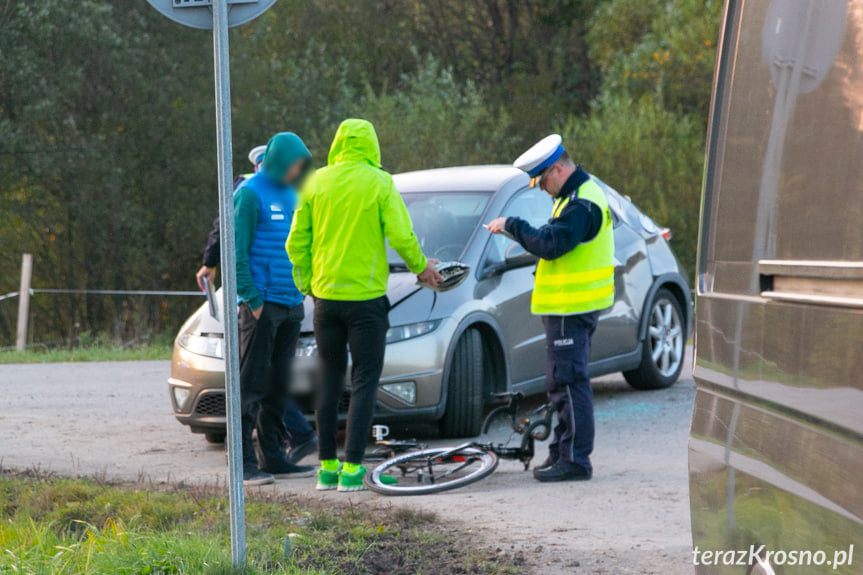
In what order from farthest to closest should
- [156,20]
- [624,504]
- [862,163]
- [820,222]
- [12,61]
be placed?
[156,20] → [12,61] → [624,504] → [820,222] → [862,163]

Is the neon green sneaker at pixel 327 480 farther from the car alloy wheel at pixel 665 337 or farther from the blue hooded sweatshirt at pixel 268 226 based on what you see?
the car alloy wheel at pixel 665 337

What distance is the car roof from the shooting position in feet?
26.7

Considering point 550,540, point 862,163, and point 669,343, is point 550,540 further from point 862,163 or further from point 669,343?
point 669,343

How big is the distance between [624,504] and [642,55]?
23496mm

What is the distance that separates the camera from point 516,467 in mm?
6879

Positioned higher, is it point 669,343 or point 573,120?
point 573,120

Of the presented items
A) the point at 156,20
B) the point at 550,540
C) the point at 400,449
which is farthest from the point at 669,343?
the point at 156,20

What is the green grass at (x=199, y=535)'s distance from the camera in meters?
4.17

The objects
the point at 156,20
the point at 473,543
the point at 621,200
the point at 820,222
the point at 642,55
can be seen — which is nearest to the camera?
the point at 820,222

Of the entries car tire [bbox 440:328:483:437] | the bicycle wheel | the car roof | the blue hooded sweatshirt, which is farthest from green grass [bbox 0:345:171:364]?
the bicycle wheel

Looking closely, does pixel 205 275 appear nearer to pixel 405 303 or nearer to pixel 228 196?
pixel 405 303

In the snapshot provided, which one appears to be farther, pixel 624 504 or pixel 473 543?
pixel 624 504

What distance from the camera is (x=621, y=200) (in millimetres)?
9188

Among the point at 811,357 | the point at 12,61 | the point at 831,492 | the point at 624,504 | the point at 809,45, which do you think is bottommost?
the point at 624,504
